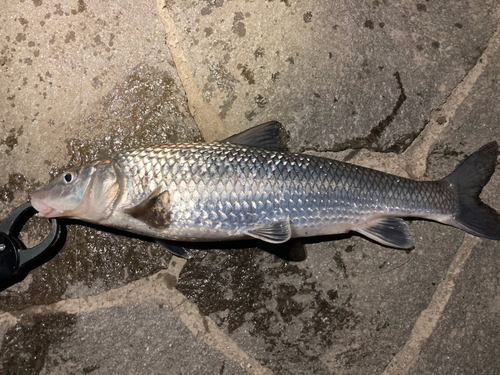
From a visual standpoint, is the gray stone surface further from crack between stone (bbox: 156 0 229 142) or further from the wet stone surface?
the wet stone surface

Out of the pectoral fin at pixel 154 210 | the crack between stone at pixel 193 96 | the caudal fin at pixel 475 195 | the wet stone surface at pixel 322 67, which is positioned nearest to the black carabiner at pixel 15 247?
the pectoral fin at pixel 154 210

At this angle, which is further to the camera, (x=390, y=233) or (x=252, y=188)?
(x=390, y=233)

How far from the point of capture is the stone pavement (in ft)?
8.98

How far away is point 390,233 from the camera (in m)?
2.70

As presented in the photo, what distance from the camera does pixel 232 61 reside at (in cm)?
295

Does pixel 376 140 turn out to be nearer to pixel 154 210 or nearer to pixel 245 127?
pixel 245 127

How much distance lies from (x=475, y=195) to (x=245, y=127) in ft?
6.12

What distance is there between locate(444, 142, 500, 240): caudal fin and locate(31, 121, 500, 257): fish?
172 mm

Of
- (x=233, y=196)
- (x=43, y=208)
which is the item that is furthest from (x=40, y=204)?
(x=233, y=196)

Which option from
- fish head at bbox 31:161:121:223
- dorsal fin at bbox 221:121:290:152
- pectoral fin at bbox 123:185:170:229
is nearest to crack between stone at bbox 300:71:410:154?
dorsal fin at bbox 221:121:290:152

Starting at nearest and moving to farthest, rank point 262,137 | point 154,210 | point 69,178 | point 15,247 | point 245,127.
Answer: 1. point 154,210
2. point 69,178
3. point 15,247
4. point 262,137
5. point 245,127

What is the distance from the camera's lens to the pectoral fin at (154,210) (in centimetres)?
236

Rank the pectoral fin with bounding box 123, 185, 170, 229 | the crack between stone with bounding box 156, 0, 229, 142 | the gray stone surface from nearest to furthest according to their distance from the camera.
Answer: the pectoral fin with bounding box 123, 185, 170, 229
the gray stone surface
the crack between stone with bounding box 156, 0, 229, 142

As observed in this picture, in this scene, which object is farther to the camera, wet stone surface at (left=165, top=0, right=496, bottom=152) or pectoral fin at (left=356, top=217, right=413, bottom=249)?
wet stone surface at (left=165, top=0, right=496, bottom=152)
